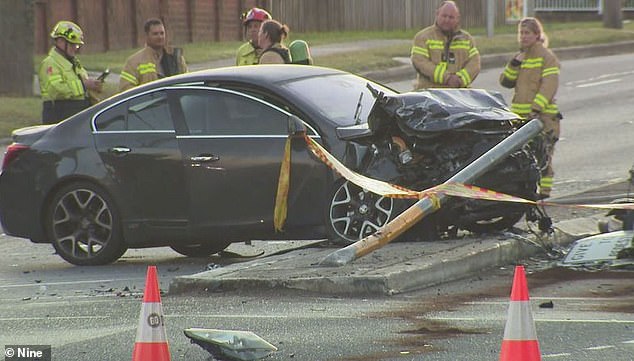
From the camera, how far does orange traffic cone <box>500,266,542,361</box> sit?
6.39 meters

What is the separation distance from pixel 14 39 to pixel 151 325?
18254 millimetres

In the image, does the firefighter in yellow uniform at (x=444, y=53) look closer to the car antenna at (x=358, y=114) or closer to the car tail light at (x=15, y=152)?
the car antenna at (x=358, y=114)

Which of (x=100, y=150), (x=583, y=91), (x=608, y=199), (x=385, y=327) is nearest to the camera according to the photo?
(x=385, y=327)

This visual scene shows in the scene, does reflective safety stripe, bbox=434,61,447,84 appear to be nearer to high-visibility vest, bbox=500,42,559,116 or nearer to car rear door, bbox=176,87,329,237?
high-visibility vest, bbox=500,42,559,116

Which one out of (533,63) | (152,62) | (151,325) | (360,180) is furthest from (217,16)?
(151,325)

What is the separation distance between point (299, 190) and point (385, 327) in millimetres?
2821

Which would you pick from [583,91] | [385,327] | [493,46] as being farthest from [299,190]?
[493,46]

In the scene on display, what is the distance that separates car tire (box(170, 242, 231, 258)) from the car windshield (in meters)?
1.44

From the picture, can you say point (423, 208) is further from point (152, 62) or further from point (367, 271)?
point (152, 62)

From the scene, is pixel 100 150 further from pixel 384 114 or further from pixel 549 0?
pixel 549 0

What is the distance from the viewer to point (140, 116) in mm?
11719

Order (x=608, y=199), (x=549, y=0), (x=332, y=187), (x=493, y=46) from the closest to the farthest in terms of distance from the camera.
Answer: (x=332, y=187) → (x=608, y=199) → (x=493, y=46) → (x=549, y=0)

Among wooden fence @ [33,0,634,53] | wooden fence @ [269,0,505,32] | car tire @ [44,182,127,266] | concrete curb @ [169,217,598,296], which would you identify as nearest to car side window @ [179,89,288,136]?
car tire @ [44,182,127,266]

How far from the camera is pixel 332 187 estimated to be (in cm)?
1094
